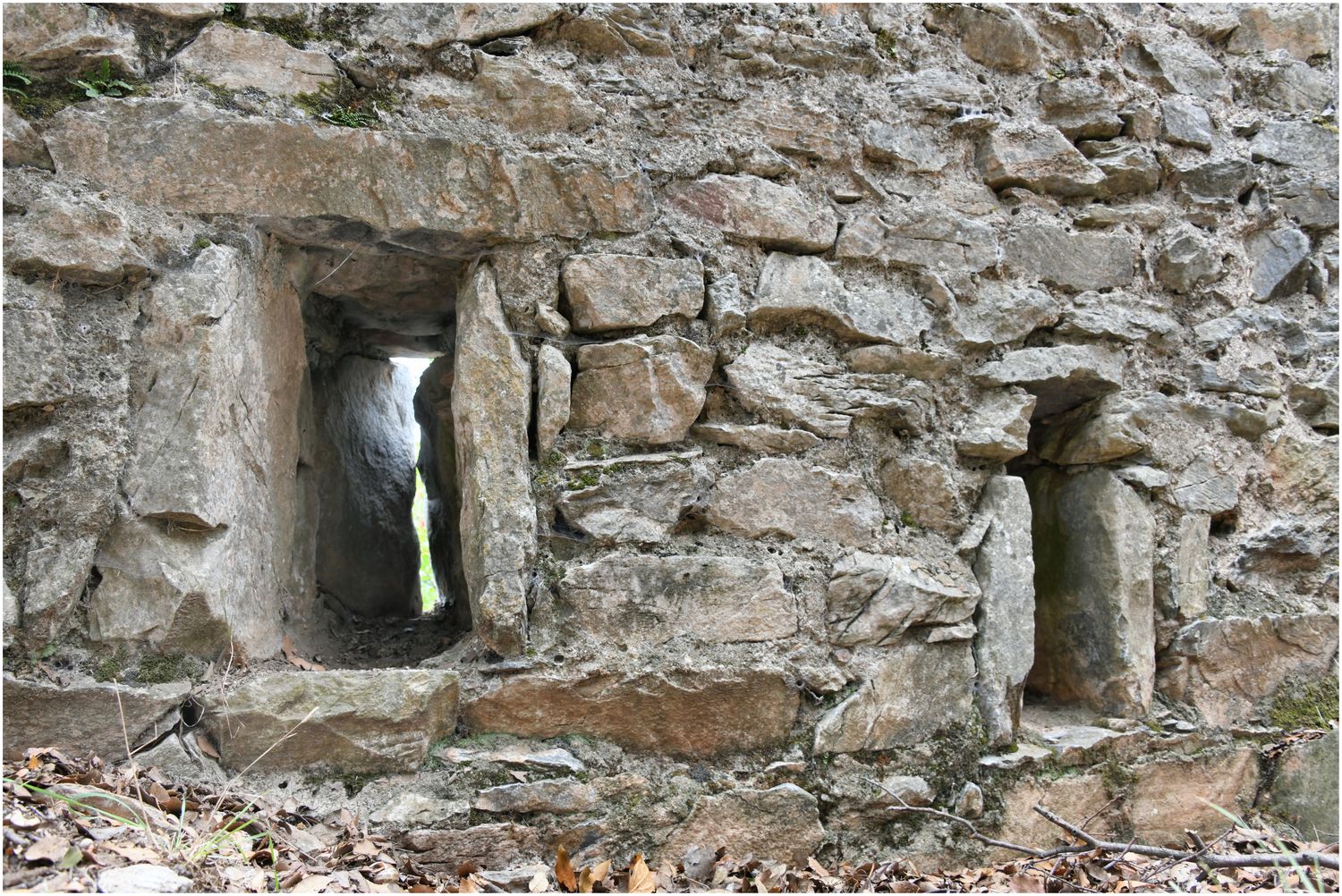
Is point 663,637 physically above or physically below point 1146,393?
below

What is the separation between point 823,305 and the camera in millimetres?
2523

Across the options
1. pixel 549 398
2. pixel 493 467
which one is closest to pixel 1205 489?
pixel 549 398

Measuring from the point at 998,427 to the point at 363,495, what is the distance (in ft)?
5.92

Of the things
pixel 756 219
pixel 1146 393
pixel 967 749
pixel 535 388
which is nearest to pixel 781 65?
pixel 756 219

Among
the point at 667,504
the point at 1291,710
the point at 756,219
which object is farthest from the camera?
the point at 1291,710

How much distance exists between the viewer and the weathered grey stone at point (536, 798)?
81.7 inches

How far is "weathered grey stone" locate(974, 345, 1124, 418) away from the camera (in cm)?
266

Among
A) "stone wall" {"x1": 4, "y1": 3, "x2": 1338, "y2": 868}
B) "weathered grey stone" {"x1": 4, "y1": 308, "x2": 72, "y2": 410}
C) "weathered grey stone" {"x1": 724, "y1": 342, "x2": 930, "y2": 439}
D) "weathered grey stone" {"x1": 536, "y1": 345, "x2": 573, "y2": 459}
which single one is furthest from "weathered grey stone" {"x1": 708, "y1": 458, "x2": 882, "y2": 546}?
"weathered grey stone" {"x1": 4, "y1": 308, "x2": 72, "y2": 410}

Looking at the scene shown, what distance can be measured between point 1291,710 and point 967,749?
3.38ft

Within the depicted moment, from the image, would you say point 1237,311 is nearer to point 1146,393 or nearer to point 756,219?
point 1146,393

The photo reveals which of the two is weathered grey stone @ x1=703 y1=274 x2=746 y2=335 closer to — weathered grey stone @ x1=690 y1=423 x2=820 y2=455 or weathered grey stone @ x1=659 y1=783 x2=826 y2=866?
weathered grey stone @ x1=690 y1=423 x2=820 y2=455

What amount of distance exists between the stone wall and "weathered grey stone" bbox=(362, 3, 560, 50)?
12 mm

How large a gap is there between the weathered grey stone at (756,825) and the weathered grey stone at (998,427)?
100 centimetres

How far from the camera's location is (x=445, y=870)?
2.02 meters
